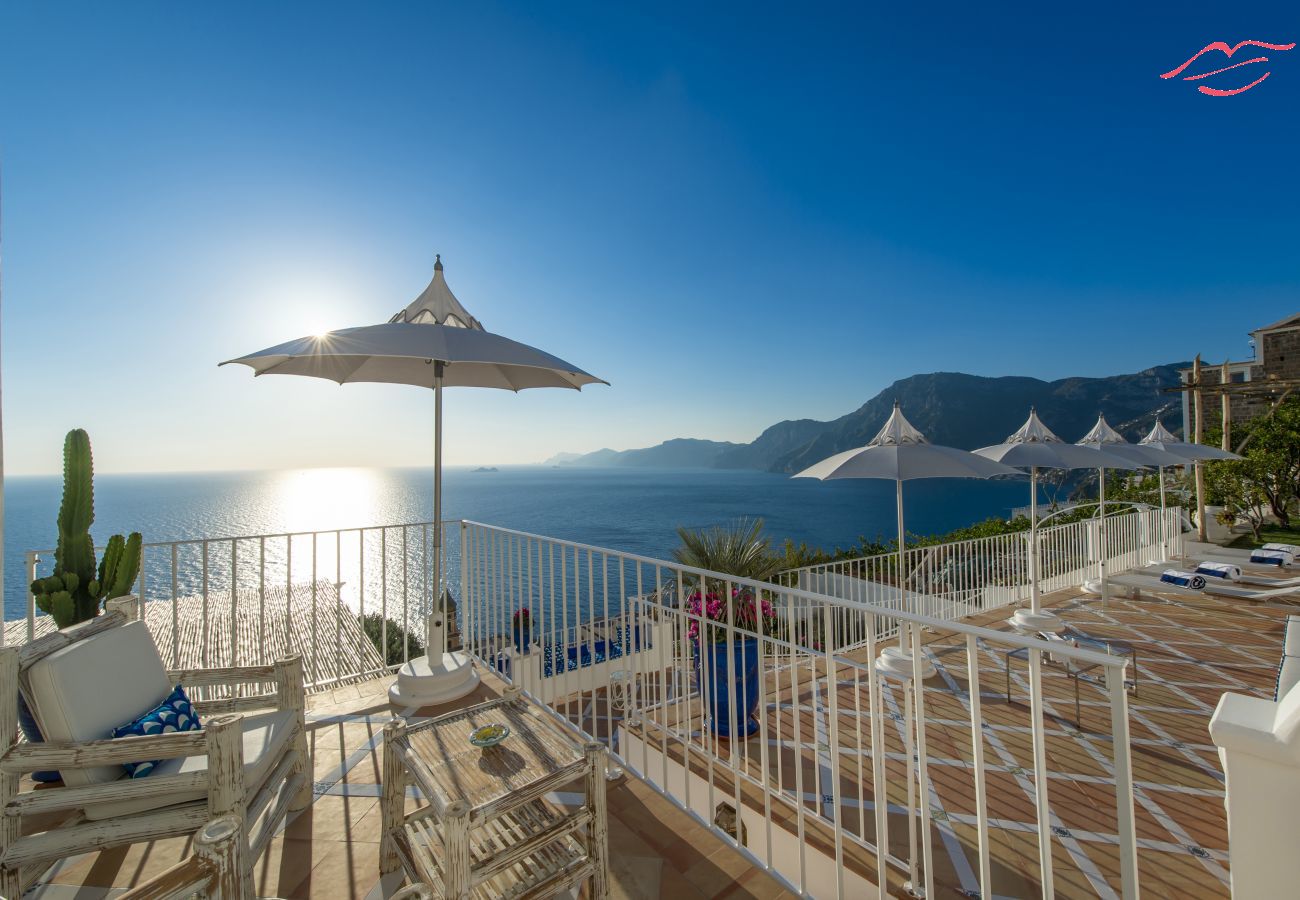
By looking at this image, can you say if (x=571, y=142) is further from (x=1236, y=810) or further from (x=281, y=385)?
→ (x=1236, y=810)

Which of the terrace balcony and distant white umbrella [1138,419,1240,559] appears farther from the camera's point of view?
distant white umbrella [1138,419,1240,559]

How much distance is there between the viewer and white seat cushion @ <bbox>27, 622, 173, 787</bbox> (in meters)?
1.61

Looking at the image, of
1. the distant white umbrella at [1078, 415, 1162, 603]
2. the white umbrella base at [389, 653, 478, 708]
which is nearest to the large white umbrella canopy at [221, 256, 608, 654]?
the white umbrella base at [389, 653, 478, 708]

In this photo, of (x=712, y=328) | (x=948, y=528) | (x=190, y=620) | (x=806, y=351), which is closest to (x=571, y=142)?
(x=712, y=328)

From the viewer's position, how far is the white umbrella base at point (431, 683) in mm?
3142

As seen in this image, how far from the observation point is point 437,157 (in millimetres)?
6055

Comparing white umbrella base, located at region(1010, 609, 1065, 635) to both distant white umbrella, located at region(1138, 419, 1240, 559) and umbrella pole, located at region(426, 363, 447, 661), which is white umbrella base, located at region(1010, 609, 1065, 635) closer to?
distant white umbrella, located at region(1138, 419, 1240, 559)

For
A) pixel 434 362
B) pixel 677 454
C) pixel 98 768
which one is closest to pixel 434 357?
pixel 434 362

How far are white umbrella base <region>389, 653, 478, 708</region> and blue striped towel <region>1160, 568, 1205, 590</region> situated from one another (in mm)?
8783

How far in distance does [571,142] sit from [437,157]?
2.58 meters

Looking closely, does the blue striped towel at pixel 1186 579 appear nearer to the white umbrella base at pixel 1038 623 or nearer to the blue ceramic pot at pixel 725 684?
the white umbrella base at pixel 1038 623

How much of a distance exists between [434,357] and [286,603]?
2859 mm

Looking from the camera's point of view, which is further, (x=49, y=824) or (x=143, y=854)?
(x=49, y=824)

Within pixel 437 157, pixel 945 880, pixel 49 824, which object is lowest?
pixel 945 880
